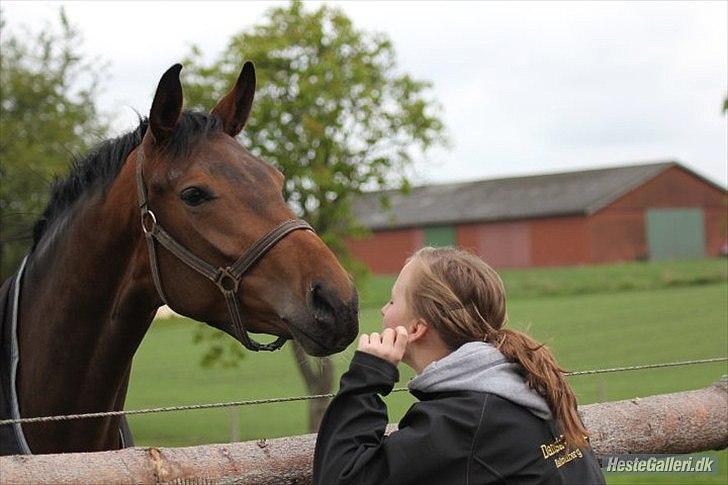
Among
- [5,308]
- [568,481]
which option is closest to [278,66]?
[5,308]

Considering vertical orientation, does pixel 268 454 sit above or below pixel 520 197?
below

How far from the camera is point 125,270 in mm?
3605

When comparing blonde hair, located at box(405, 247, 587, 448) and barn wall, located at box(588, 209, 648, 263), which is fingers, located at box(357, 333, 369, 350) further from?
barn wall, located at box(588, 209, 648, 263)

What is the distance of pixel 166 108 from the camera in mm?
3471

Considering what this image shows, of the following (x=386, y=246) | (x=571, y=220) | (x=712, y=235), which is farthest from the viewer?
(x=386, y=246)

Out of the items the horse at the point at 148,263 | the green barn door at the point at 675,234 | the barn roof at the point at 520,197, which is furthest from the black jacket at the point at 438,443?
the green barn door at the point at 675,234

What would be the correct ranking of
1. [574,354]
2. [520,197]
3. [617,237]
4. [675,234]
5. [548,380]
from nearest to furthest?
1. [548,380]
2. [574,354]
3. [617,237]
4. [675,234]
5. [520,197]

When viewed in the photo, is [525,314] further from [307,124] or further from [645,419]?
[645,419]

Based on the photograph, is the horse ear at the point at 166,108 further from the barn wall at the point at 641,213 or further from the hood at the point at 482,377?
the barn wall at the point at 641,213

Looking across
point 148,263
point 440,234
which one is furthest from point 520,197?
point 148,263

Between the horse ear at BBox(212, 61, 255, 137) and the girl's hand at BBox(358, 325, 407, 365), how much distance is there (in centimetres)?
153

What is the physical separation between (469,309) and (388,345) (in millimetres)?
248

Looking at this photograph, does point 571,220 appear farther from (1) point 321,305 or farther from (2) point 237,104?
(1) point 321,305

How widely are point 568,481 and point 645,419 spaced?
6.10ft
